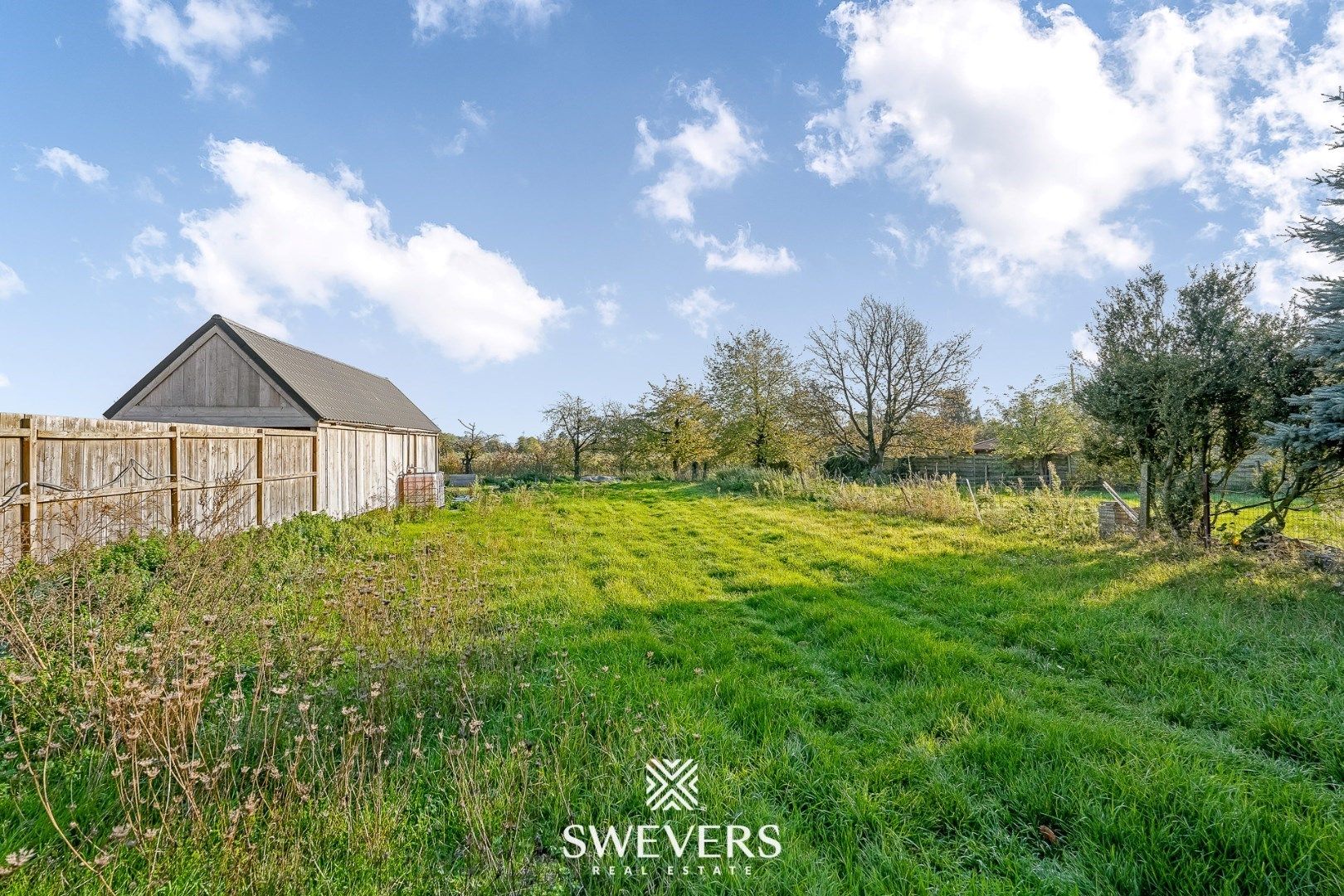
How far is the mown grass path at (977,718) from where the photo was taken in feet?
6.82

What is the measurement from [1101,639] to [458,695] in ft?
17.1

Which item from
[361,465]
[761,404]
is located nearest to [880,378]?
[761,404]

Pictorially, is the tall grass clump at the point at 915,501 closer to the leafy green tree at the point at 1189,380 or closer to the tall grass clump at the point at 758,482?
the tall grass clump at the point at 758,482

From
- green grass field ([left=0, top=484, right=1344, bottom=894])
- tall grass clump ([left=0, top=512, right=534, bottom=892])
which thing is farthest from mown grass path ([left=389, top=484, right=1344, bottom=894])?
tall grass clump ([left=0, top=512, right=534, bottom=892])

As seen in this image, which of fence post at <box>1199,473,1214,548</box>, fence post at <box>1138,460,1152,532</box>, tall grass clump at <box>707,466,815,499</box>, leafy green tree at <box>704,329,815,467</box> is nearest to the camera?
fence post at <box>1199,473,1214,548</box>

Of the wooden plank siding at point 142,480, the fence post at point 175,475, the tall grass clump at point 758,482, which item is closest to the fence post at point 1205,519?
the tall grass clump at point 758,482

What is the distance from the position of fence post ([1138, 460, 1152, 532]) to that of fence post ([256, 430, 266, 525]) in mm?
15741

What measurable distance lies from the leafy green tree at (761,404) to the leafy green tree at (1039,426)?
1151 centimetres

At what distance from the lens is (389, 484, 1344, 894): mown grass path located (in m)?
2.08

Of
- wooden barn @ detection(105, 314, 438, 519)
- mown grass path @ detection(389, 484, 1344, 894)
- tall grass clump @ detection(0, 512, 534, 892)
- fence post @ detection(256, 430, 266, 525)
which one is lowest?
mown grass path @ detection(389, 484, 1344, 894)

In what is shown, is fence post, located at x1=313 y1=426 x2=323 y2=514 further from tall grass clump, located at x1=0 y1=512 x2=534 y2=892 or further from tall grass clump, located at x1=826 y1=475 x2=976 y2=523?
tall grass clump, located at x1=826 y1=475 x2=976 y2=523

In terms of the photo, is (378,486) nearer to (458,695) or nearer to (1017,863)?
(458,695)

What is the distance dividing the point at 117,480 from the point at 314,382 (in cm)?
865

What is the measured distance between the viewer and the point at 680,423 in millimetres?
27562
